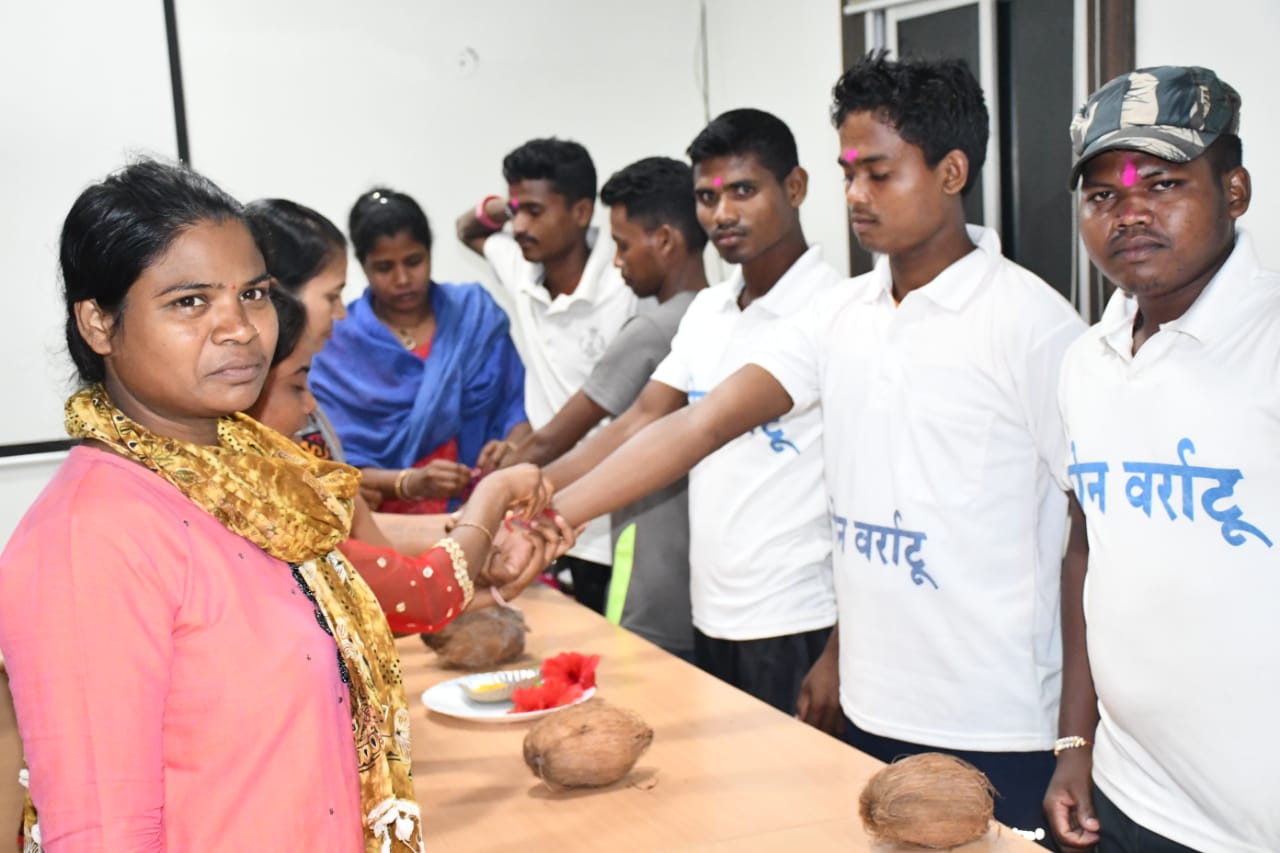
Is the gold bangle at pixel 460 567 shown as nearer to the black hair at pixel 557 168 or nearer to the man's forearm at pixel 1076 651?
the man's forearm at pixel 1076 651

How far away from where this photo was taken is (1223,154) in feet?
5.32

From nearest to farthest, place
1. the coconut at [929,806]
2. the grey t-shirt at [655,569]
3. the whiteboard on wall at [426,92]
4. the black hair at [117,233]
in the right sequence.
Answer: the black hair at [117,233] < the coconut at [929,806] < the grey t-shirt at [655,569] < the whiteboard on wall at [426,92]

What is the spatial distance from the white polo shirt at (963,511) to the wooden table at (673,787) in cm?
28

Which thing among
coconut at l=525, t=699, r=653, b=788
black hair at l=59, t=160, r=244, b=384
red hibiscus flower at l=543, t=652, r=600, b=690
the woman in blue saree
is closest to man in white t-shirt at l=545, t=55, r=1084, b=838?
red hibiscus flower at l=543, t=652, r=600, b=690

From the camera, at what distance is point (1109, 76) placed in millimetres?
2822

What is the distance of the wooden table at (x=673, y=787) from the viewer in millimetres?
1514

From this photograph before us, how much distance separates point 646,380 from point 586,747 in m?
1.64

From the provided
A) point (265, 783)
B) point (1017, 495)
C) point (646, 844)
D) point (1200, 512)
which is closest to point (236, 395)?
point (265, 783)

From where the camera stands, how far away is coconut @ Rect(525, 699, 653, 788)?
1621mm

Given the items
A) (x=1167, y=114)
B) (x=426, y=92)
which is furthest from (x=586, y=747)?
(x=426, y=92)

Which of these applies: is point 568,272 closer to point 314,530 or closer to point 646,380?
point 646,380

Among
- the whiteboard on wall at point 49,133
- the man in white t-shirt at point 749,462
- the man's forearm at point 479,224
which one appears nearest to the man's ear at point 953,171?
the man in white t-shirt at point 749,462

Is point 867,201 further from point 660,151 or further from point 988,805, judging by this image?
point 660,151

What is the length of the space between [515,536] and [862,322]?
793mm
